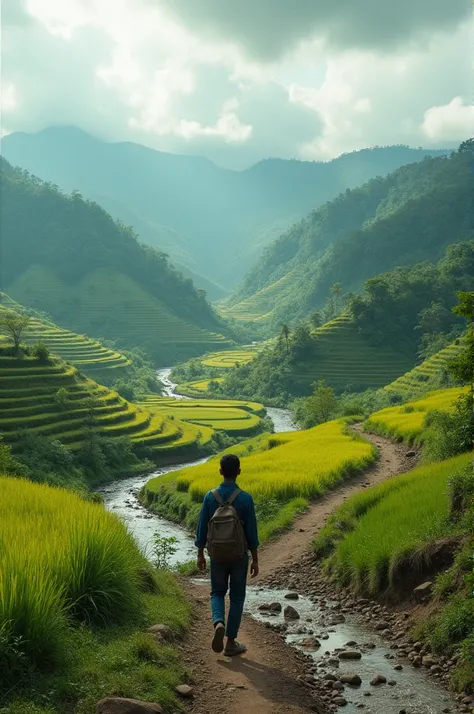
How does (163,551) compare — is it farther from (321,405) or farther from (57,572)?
(321,405)

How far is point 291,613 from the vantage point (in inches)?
477

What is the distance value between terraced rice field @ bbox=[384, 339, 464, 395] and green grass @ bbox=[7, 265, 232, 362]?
82.0m

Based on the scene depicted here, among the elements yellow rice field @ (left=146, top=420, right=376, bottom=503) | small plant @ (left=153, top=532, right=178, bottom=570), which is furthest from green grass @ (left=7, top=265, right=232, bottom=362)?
small plant @ (left=153, top=532, right=178, bottom=570)

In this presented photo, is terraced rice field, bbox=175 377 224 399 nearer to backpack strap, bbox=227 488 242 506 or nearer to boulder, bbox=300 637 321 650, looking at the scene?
boulder, bbox=300 637 321 650

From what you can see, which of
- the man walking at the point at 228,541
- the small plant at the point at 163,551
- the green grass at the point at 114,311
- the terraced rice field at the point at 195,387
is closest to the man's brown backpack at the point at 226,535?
the man walking at the point at 228,541

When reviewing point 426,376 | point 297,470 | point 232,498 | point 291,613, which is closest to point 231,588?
point 232,498

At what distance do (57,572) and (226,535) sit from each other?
84.1 inches

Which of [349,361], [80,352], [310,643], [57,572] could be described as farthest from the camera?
[80,352]

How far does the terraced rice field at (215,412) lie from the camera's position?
232 ft

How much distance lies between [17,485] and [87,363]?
86.8m

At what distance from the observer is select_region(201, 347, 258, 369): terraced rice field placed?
424 ft

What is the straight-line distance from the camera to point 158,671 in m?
7.82

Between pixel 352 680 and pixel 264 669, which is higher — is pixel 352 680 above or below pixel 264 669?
below

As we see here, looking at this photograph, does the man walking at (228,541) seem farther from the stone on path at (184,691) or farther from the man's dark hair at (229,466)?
the stone on path at (184,691)
